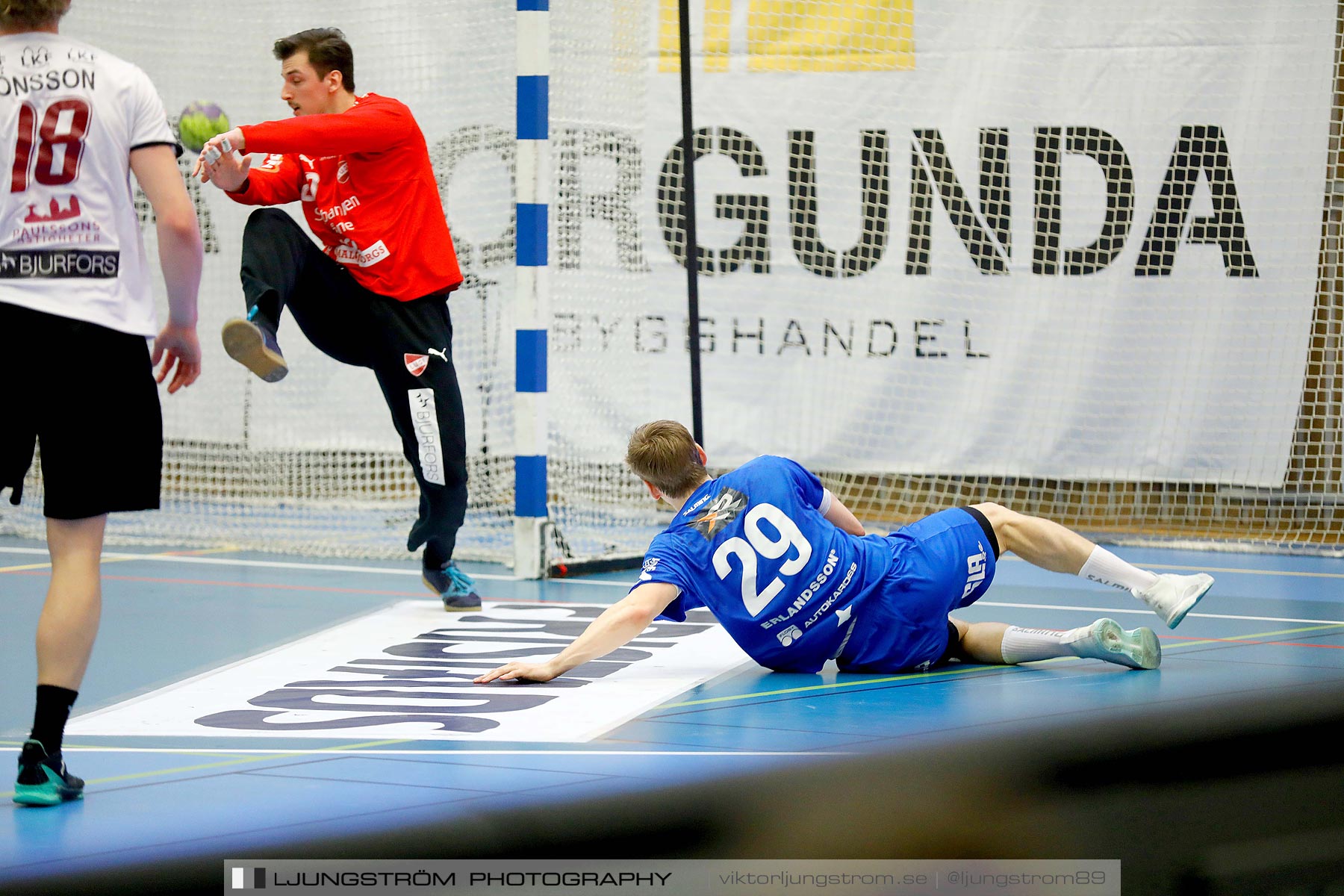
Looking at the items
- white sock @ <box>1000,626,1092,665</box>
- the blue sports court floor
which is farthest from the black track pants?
white sock @ <box>1000,626,1092,665</box>

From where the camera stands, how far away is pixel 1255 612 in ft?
20.5

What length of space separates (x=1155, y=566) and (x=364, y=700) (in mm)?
4686

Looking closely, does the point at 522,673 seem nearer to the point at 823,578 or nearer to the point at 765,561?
the point at 765,561

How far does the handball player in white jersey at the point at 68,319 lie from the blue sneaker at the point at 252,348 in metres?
1.94

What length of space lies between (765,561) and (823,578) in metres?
0.19

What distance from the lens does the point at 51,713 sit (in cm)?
307

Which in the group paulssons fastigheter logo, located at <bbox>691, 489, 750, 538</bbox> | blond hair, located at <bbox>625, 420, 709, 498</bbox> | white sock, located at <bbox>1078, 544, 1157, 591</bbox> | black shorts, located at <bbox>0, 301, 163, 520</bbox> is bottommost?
white sock, located at <bbox>1078, 544, 1157, 591</bbox>

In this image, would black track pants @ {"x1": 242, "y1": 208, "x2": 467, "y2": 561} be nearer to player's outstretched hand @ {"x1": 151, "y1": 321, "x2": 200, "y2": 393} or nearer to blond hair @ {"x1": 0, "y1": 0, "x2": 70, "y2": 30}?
player's outstretched hand @ {"x1": 151, "y1": 321, "x2": 200, "y2": 393}

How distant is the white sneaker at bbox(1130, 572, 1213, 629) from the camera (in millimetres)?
4855

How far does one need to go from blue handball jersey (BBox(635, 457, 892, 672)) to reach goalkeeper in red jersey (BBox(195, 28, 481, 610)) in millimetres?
1739

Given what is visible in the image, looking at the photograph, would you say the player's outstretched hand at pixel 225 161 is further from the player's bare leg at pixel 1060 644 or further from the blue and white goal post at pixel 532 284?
the player's bare leg at pixel 1060 644

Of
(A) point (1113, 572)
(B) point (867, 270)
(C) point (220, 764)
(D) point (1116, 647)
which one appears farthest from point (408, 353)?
(B) point (867, 270)

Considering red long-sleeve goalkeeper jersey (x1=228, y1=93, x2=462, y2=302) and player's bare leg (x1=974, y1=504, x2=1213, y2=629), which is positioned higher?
red long-sleeve goalkeeper jersey (x1=228, y1=93, x2=462, y2=302)

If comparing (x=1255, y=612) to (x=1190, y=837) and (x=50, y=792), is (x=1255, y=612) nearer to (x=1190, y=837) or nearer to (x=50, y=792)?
(x=50, y=792)
